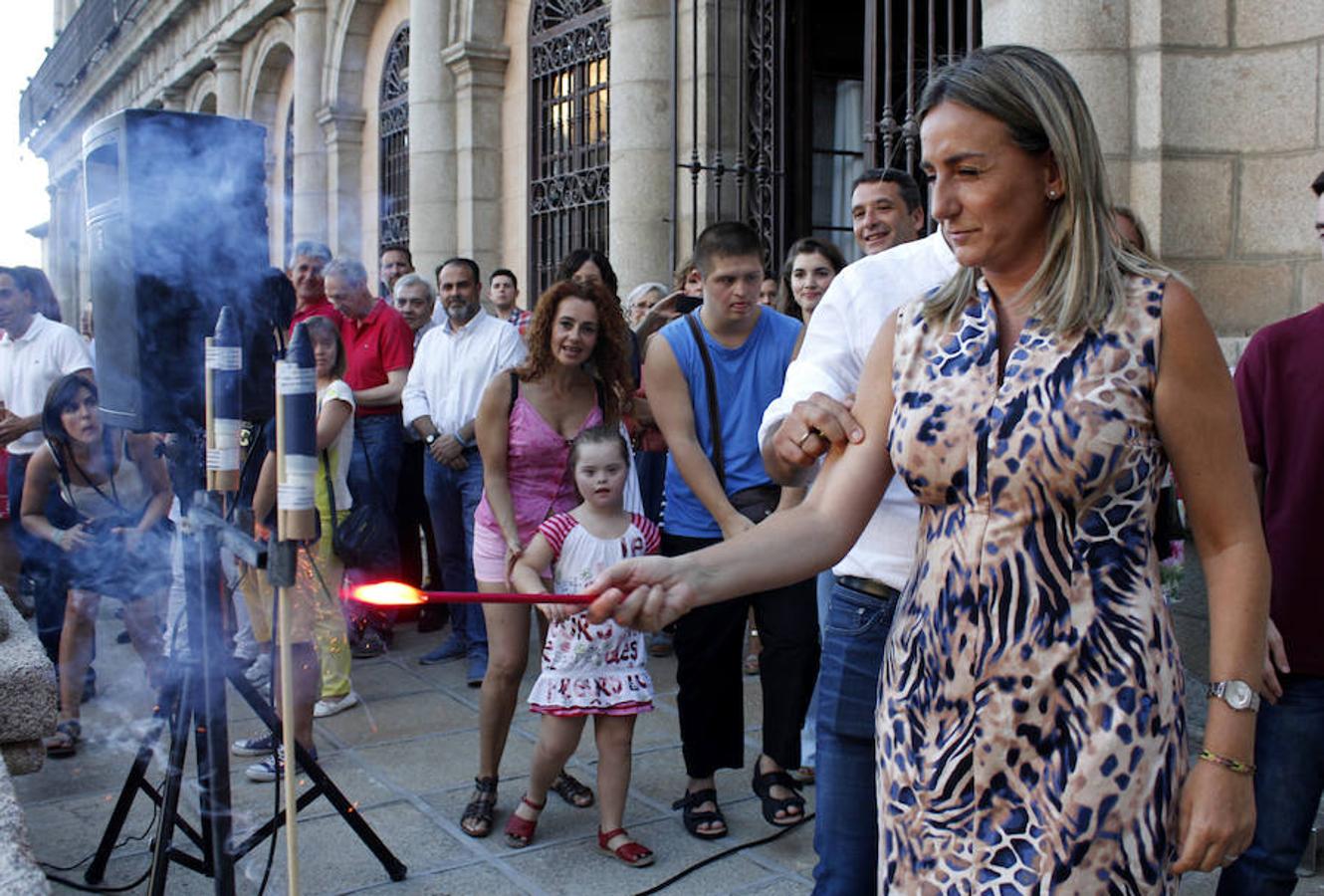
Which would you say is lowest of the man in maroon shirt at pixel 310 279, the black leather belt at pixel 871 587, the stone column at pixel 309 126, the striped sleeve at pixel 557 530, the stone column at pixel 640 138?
the striped sleeve at pixel 557 530

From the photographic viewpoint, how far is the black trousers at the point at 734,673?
4.56m

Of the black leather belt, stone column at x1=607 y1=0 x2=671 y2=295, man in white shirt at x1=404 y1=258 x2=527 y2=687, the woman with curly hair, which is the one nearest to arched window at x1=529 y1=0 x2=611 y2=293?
stone column at x1=607 y1=0 x2=671 y2=295

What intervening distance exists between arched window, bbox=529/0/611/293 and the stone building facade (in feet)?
0.09

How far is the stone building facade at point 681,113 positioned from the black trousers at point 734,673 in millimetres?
2353

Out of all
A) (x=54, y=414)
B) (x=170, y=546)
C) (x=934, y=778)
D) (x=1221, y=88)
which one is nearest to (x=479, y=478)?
(x=170, y=546)

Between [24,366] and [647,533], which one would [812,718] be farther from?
[24,366]

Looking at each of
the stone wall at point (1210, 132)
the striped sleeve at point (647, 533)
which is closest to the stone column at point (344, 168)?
the stone wall at point (1210, 132)

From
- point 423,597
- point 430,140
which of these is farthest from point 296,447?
point 430,140

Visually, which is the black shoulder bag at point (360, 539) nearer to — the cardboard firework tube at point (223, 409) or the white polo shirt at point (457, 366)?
the white polo shirt at point (457, 366)

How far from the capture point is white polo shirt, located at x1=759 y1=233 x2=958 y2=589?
277cm

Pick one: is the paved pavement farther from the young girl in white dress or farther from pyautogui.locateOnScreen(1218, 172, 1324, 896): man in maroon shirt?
pyautogui.locateOnScreen(1218, 172, 1324, 896): man in maroon shirt

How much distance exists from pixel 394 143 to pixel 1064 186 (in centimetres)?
Answer: 1474

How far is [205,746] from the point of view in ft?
11.1

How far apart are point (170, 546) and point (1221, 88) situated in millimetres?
4885
